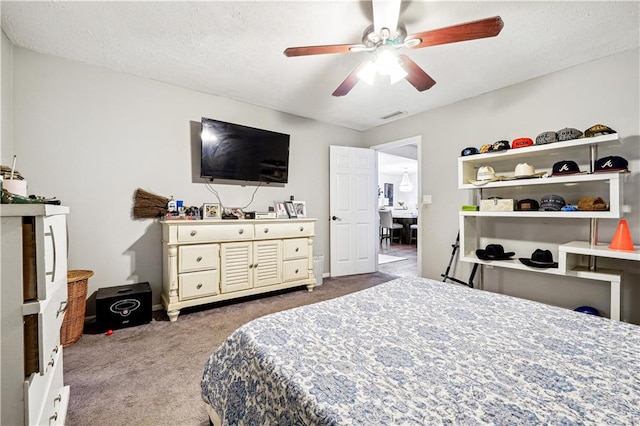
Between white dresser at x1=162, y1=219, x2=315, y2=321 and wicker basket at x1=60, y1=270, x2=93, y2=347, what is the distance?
612 mm

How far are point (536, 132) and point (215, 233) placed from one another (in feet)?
11.4

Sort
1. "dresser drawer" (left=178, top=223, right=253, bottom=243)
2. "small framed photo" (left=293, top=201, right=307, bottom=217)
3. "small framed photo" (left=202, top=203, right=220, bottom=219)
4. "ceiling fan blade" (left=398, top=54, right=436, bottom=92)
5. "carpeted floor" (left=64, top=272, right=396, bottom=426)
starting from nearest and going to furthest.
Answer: "carpeted floor" (left=64, top=272, right=396, bottom=426) < "ceiling fan blade" (left=398, top=54, right=436, bottom=92) < "dresser drawer" (left=178, top=223, right=253, bottom=243) < "small framed photo" (left=202, top=203, right=220, bottom=219) < "small framed photo" (left=293, top=201, right=307, bottom=217)

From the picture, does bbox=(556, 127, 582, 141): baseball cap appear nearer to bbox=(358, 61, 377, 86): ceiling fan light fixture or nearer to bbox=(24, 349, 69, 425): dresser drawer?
bbox=(358, 61, 377, 86): ceiling fan light fixture

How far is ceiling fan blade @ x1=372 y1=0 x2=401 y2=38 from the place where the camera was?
1.56m

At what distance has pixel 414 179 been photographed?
954cm

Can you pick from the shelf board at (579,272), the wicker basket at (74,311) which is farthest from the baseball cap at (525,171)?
the wicker basket at (74,311)

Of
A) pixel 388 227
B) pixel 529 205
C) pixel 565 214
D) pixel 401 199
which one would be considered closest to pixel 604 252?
pixel 565 214

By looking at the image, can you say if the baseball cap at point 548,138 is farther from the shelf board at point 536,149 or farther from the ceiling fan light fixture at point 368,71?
the ceiling fan light fixture at point 368,71

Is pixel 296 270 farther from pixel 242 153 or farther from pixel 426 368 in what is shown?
pixel 426 368

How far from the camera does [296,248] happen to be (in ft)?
10.8

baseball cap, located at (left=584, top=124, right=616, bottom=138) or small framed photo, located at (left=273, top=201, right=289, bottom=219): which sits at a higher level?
baseball cap, located at (left=584, top=124, right=616, bottom=138)

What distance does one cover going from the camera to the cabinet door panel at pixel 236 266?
Answer: 9.02 feet

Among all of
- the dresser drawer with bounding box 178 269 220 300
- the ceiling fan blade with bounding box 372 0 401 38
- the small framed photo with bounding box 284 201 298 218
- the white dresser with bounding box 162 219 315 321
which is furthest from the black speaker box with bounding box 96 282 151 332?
the ceiling fan blade with bounding box 372 0 401 38

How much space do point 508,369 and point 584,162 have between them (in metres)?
2.65
